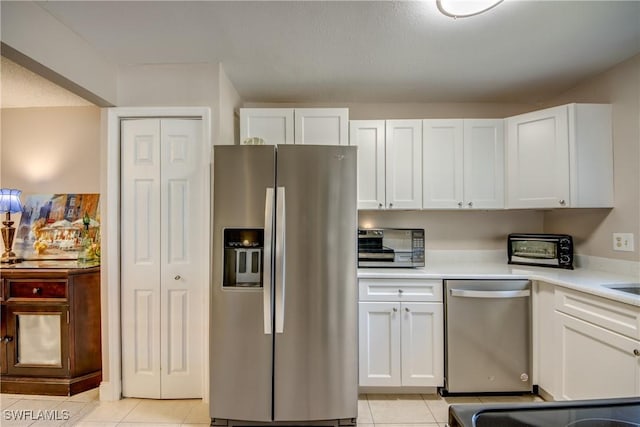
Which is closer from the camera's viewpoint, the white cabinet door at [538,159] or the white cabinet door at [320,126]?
the white cabinet door at [538,159]

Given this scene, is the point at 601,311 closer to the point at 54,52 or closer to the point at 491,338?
the point at 491,338

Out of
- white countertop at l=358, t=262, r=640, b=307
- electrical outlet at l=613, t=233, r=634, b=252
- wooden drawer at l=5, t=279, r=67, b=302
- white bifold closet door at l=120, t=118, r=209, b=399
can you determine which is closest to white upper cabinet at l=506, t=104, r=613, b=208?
electrical outlet at l=613, t=233, r=634, b=252

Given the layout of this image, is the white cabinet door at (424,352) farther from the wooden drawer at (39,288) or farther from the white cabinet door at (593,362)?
the wooden drawer at (39,288)

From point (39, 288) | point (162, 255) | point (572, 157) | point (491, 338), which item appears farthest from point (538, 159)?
point (39, 288)

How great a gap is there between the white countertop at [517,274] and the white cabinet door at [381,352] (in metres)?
0.28

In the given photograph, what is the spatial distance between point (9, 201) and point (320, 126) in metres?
→ 2.64

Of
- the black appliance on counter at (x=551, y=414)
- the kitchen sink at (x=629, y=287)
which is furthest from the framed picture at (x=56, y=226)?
the kitchen sink at (x=629, y=287)

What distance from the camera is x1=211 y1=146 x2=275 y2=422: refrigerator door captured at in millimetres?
1782

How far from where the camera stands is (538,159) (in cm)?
231

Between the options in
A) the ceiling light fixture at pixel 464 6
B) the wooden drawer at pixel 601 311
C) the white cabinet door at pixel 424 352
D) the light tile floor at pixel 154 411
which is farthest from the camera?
the white cabinet door at pixel 424 352

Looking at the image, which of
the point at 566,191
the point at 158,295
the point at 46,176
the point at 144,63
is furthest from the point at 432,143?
the point at 46,176

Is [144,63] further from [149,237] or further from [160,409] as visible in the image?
[160,409]

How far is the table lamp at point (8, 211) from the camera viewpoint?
245cm

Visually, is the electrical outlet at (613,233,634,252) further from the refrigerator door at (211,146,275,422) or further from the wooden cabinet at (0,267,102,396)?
the wooden cabinet at (0,267,102,396)
